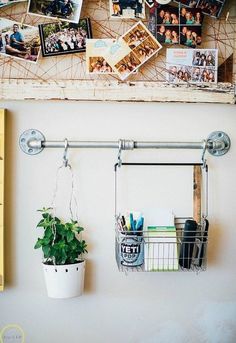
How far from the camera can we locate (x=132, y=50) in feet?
5.36

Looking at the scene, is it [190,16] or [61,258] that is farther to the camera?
[190,16]

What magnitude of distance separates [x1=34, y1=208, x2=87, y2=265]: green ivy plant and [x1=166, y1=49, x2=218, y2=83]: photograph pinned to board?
0.61 metres

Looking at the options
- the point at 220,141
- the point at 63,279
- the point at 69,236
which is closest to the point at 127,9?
the point at 220,141

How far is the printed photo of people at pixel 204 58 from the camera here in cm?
166

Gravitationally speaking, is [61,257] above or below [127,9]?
below

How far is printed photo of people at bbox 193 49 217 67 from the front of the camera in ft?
5.44

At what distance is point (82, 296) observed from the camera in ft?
5.31

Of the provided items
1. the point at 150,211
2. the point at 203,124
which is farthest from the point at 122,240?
the point at 203,124

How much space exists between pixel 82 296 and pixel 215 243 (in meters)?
0.48

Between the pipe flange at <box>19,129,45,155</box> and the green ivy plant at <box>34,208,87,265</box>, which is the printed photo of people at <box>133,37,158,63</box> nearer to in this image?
the pipe flange at <box>19,129,45,155</box>

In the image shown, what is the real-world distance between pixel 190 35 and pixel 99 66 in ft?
1.09

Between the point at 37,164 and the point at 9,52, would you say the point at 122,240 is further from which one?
the point at 9,52

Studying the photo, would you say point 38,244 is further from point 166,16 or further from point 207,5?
point 207,5

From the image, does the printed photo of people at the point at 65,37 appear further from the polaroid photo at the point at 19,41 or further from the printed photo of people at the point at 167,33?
the printed photo of people at the point at 167,33
